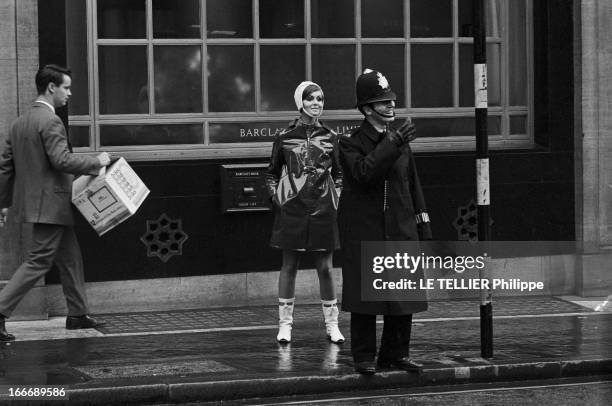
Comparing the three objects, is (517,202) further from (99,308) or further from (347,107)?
(99,308)

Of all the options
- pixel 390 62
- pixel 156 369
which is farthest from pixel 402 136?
pixel 390 62

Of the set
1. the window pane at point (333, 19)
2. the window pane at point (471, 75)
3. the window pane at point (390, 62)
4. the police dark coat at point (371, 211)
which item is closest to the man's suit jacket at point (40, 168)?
the police dark coat at point (371, 211)

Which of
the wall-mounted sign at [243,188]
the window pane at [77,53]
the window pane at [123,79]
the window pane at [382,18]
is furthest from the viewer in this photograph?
the window pane at [382,18]

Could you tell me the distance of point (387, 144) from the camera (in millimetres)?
8469

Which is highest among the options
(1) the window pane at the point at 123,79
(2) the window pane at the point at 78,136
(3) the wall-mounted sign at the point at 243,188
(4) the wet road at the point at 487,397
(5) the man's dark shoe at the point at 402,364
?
(1) the window pane at the point at 123,79

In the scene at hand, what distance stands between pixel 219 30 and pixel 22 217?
2.94 meters

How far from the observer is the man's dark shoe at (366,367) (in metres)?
8.79

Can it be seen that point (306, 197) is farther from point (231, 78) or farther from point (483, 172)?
point (231, 78)

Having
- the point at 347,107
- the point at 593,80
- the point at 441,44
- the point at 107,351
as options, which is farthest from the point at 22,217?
the point at 593,80

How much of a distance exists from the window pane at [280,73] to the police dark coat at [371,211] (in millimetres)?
3786

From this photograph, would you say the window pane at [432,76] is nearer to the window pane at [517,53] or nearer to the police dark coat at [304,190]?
the window pane at [517,53]

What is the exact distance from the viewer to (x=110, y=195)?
10500mm

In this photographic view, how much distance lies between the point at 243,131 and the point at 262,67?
649 millimetres

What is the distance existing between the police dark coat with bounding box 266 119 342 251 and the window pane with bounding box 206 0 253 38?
2381 mm
